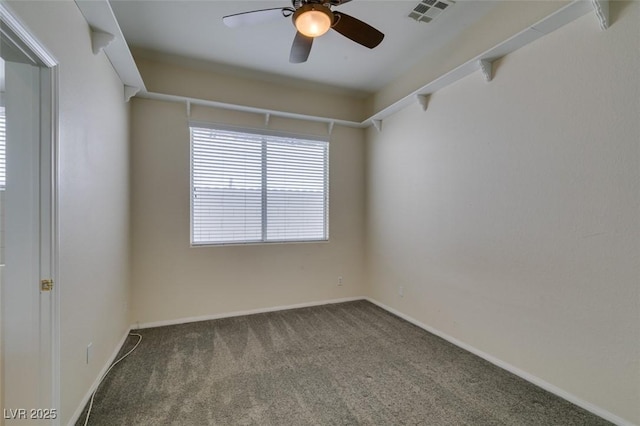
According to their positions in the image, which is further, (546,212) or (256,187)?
(256,187)

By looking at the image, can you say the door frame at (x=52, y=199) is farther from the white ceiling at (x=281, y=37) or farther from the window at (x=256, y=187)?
the window at (x=256, y=187)

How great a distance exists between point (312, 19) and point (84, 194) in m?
1.95

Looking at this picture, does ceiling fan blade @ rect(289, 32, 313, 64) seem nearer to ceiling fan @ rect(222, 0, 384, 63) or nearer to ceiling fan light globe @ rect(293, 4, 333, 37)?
ceiling fan @ rect(222, 0, 384, 63)

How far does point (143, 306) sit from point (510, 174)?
13.2 ft

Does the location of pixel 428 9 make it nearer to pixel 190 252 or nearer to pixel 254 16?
pixel 254 16

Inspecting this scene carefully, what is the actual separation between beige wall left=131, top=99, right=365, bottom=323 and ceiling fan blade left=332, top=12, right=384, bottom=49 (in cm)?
193

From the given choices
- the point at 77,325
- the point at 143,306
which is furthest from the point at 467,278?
the point at 143,306

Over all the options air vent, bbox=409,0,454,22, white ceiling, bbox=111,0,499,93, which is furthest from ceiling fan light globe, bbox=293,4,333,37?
air vent, bbox=409,0,454,22

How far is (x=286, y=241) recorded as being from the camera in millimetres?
3926

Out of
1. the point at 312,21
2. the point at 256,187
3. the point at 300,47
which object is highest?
the point at 300,47

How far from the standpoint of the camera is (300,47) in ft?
7.29

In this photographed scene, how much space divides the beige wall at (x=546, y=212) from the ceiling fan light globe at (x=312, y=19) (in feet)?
5.48

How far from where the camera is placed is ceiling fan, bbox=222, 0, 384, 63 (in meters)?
1.73

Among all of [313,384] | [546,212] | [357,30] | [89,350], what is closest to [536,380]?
[546,212]
